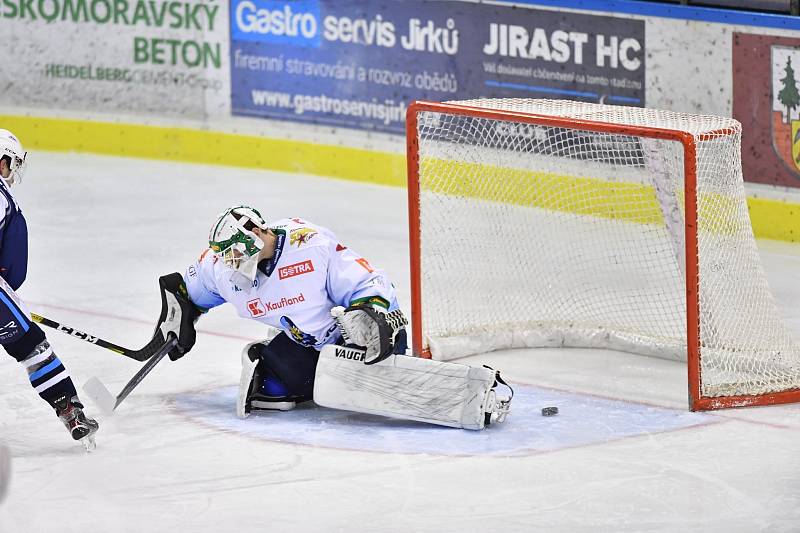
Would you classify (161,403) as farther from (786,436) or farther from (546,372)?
(786,436)

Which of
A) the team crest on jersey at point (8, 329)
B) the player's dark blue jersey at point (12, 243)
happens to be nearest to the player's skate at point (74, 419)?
the team crest on jersey at point (8, 329)

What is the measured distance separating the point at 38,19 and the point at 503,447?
6204 mm

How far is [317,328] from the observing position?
493 centimetres

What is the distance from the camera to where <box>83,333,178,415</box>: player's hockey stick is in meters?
5.01

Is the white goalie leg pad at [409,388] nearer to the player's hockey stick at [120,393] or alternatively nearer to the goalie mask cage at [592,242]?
the player's hockey stick at [120,393]

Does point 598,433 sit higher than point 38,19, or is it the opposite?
point 38,19

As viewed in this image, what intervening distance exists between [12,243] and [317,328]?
3.16 feet

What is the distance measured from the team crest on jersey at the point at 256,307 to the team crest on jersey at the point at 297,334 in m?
0.07

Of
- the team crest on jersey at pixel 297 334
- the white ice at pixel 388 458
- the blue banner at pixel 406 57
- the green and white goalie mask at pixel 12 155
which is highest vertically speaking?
the blue banner at pixel 406 57

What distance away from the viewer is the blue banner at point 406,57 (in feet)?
25.7

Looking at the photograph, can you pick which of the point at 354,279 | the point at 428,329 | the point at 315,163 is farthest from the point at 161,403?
the point at 315,163

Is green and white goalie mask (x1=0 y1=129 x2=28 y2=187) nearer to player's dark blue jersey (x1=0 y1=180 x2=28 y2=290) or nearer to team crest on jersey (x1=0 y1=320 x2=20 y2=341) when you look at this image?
player's dark blue jersey (x1=0 y1=180 x2=28 y2=290)

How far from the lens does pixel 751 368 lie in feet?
16.9

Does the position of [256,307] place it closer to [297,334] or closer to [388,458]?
[297,334]
